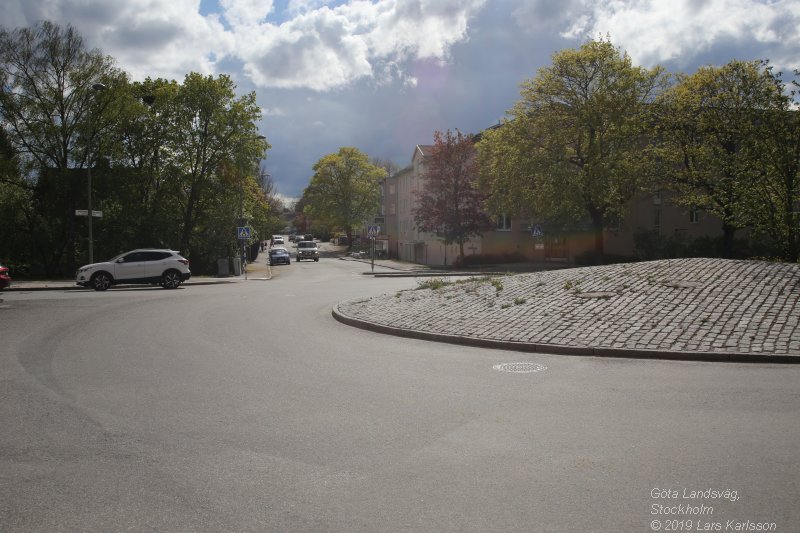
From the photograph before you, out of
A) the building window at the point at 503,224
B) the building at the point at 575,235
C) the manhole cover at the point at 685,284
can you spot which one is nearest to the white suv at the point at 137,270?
the manhole cover at the point at 685,284

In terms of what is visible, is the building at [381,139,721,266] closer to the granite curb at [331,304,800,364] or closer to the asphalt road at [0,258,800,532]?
the granite curb at [331,304,800,364]

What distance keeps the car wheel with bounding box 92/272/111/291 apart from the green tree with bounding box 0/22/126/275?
12.5m

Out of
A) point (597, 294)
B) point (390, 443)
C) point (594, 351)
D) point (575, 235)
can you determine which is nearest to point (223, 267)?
point (575, 235)

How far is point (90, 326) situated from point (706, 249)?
35998mm

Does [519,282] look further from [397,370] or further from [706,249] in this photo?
[706,249]

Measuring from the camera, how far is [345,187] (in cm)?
9544

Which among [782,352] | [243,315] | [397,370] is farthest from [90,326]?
[782,352]

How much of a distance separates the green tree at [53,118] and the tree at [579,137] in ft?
82.9

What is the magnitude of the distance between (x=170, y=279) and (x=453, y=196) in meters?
28.6

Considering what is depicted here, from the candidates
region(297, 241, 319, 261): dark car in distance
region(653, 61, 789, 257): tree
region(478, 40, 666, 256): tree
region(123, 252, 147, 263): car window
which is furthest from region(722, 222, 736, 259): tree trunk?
region(297, 241, 319, 261): dark car in distance

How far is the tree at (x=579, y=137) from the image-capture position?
124 feet

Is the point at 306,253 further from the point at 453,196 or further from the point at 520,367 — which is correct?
the point at 520,367

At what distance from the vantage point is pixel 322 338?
471 inches

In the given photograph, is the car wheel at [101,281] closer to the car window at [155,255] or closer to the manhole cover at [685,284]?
the car window at [155,255]
